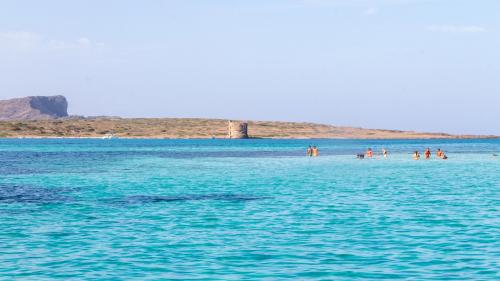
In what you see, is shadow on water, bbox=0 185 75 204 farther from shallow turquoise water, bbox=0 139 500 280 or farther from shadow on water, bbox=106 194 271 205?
shadow on water, bbox=106 194 271 205

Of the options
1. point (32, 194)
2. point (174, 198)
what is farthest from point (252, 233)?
point (32, 194)

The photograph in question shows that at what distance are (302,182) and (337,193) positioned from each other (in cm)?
1178

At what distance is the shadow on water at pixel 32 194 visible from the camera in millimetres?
44438

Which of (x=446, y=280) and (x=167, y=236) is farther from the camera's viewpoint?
(x=167, y=236)

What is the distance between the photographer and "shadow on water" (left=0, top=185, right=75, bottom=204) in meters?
44.4

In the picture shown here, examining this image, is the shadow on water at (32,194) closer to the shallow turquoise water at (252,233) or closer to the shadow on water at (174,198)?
the shallow turquoise water at (252,233)

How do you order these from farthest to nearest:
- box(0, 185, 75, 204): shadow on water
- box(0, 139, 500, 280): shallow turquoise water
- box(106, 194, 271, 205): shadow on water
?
1. box(0, 185, 75, 204): shadow on water
2. box(106, 194, 271, 205): shadow on water
3. box(0, 139, 500, 280): shallow turquoise water

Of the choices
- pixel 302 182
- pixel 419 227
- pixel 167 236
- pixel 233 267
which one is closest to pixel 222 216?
pixel 167 236

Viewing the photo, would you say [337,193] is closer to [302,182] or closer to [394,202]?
[394,202]

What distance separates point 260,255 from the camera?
81.6 feet

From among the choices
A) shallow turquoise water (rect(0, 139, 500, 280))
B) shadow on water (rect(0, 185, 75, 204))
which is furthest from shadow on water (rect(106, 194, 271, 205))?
shadow on water (rect(0, 185, 75, 204))

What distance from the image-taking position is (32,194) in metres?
49.6

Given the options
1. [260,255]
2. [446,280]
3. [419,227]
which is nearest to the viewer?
[446,280]

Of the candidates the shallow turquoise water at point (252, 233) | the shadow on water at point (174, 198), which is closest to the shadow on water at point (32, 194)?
the shallow turquoise water at point (252, 233)
